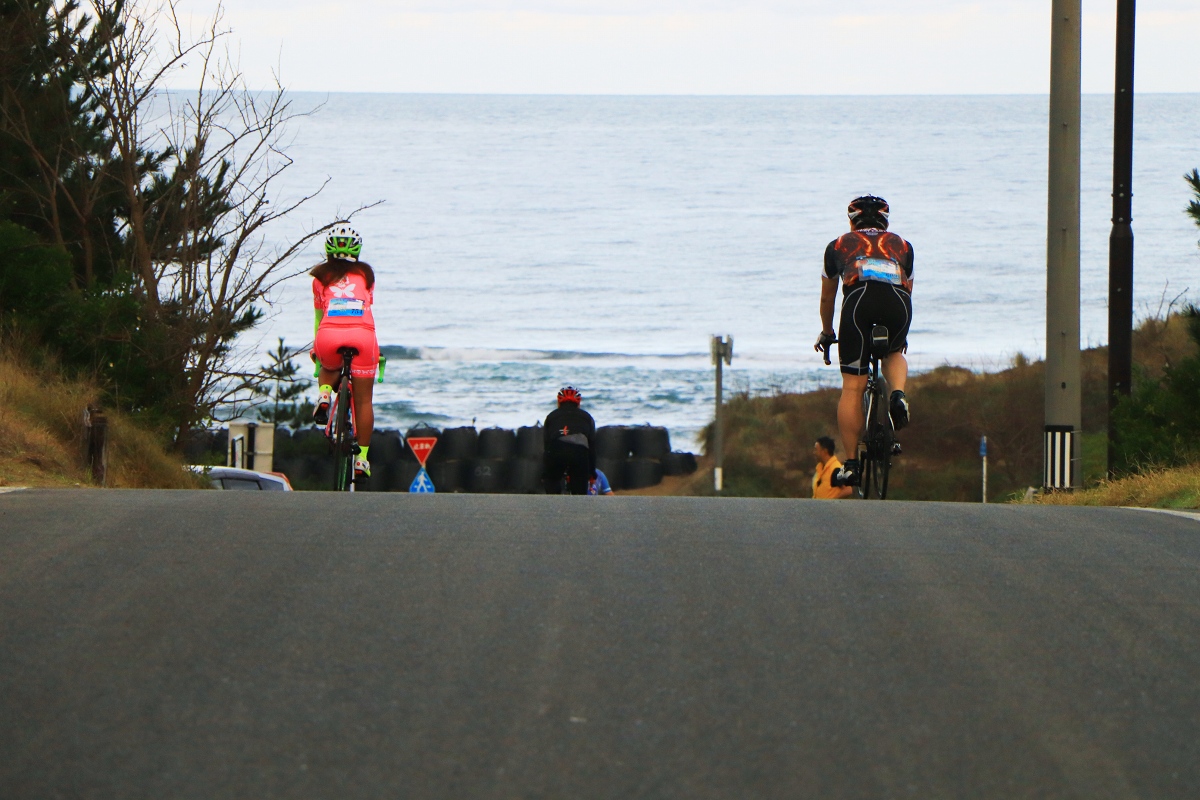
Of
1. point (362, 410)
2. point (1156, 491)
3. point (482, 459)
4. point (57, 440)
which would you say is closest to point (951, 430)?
point (482, 459)

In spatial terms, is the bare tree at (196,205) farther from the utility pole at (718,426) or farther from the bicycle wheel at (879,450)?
the utility pole at (718,426)

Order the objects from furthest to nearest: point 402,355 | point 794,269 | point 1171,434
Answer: point 794,269
point 402,355
point 1171,434

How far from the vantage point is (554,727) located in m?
4.53

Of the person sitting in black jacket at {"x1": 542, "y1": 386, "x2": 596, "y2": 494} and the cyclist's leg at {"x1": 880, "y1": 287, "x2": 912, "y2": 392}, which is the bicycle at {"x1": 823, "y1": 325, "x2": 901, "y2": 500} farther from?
the person sitting in black jacket at {"x1": 542, "y1": 386, "x2": 596, "y2": 494}

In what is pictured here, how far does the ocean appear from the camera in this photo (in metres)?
70.6

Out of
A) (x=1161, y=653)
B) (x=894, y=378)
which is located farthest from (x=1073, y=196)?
(x=1161, y=653)

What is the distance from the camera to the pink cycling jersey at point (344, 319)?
11797 mm

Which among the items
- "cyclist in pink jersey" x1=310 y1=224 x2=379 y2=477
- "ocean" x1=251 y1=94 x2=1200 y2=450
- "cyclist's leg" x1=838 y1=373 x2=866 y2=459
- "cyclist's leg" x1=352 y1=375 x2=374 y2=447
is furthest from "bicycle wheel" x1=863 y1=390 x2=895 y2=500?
"ocean" x1=251 y1=94 x2=1200 y2=450

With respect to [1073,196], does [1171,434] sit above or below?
below

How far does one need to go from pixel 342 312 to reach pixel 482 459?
1079 inches

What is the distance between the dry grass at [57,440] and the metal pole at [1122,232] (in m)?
8.89

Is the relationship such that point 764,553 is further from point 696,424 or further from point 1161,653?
point 696,424

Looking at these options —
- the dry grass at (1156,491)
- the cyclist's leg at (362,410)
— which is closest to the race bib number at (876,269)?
the dry grass at (1156,491)

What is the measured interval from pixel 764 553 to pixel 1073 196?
351 inches
